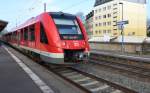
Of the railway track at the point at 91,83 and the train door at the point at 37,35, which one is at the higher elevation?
the train door at the point at 37,35

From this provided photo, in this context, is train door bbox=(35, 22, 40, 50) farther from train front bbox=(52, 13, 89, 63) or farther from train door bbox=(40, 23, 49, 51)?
train front bbox=(52, 13, 89, 63)

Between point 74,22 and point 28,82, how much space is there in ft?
17.9

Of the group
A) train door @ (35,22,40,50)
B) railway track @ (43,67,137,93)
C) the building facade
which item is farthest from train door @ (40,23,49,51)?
the building facade

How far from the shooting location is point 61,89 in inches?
379

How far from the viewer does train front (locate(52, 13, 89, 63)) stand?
46.7ft

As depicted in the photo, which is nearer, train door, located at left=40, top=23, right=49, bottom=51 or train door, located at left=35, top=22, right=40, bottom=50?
train door, located at left=40, top=23, right=49, bottom=51

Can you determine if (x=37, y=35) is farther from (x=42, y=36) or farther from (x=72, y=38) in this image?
(x=72, y=38)

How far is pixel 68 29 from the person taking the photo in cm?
1491

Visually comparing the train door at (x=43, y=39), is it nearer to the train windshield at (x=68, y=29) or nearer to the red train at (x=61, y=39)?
the red train at (x=61, y=39)

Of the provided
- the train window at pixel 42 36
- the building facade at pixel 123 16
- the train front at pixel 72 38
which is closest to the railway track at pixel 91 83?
the train front at pixel 72 38

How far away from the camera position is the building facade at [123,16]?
96.4m

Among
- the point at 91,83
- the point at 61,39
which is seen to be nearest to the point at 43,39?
the point at 61,39

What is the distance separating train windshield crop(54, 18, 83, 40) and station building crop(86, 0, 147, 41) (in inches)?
3118

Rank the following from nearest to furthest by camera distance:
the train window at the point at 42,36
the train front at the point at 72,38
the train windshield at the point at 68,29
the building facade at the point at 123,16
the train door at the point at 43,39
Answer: the train front at the point at 72,38 → the train windshield at the point at 68,29 → the train door at the point at 43,39 → the train window at the point at 42,36 → the building facade at the point at 123,16
